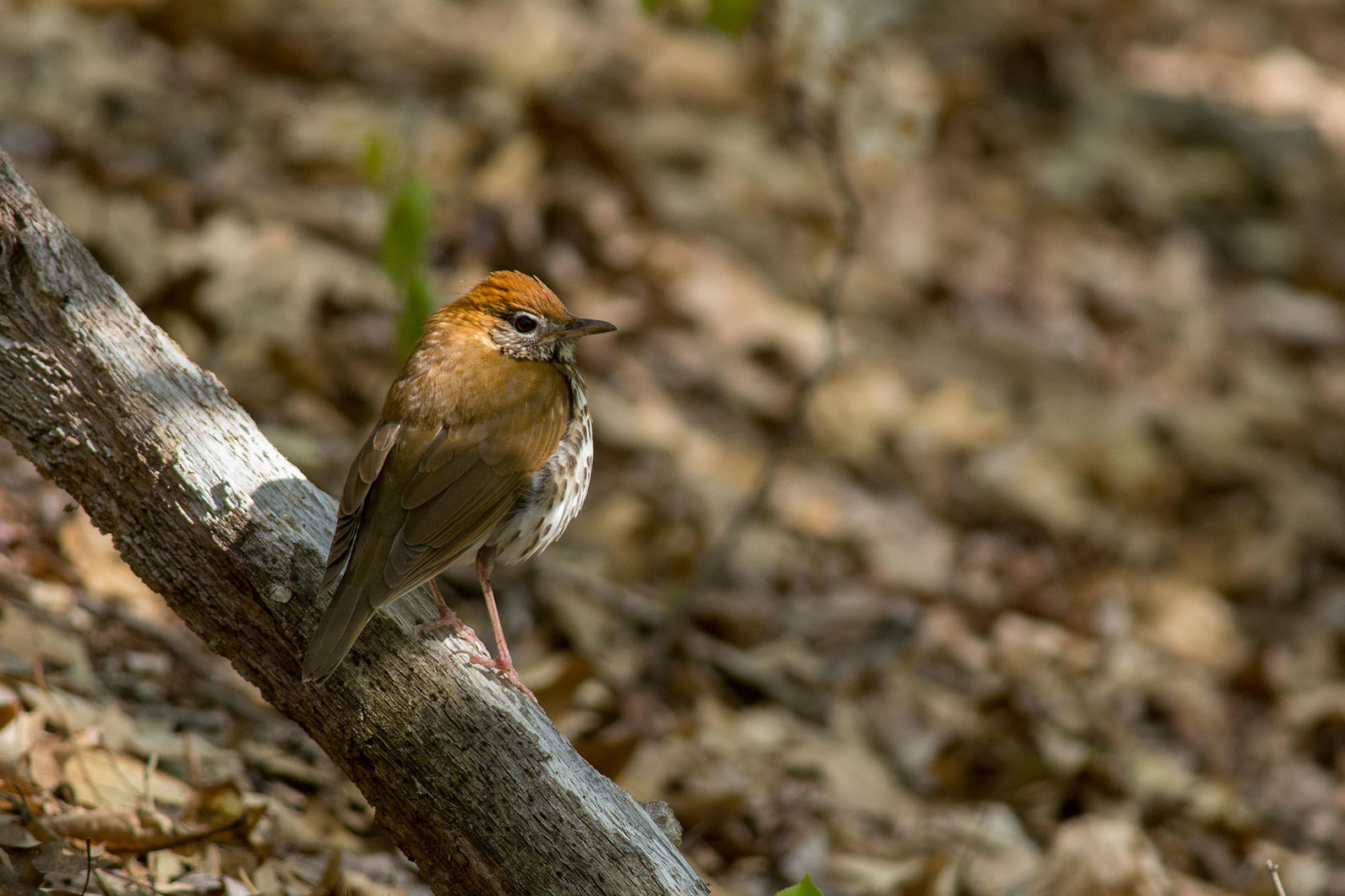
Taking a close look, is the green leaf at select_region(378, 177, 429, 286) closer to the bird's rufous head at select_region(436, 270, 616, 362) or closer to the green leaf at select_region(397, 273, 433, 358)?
the green leaf at select_region(397, 273, 433, 358)

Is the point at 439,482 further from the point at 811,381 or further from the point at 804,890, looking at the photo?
the point at 811,381

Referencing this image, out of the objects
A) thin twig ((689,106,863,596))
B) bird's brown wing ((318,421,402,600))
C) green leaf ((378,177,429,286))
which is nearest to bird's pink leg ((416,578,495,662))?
bird's brown wing ((318,421,402,600))

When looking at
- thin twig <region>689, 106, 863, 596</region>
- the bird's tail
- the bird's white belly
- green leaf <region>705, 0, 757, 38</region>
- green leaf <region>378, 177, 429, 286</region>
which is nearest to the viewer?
the bird's tail

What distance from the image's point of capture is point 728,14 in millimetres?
4484

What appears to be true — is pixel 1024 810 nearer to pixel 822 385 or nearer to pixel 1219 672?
pixel 1219 672

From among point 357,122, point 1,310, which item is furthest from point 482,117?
point 1,310

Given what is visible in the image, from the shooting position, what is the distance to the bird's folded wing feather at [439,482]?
2.91 metres

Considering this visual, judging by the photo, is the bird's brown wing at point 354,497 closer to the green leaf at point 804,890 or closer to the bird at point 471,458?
the bird at point 471,458

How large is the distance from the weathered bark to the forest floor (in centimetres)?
31

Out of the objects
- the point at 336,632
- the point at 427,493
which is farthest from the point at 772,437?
the point at 336,632

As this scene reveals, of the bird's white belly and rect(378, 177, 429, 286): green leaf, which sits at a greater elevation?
rect(378, 177, 429, 286): green leaf

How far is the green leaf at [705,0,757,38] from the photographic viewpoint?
4.48m

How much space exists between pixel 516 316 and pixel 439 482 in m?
0.70

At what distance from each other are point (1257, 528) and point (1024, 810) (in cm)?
284
